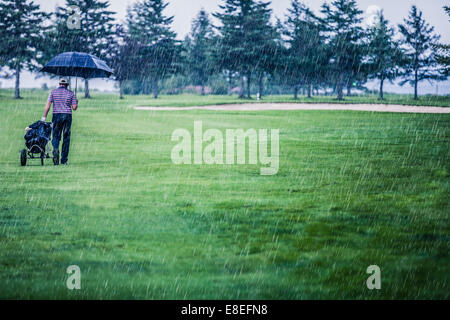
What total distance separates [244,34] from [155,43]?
1501 cm

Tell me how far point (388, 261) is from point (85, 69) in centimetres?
1212

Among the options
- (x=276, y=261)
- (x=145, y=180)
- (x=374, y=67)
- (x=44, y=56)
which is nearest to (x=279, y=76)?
(x=374, y=67)

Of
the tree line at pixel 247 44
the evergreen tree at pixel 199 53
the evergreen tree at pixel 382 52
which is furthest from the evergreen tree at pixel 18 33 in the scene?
the evergreen tree at pixel 382 52

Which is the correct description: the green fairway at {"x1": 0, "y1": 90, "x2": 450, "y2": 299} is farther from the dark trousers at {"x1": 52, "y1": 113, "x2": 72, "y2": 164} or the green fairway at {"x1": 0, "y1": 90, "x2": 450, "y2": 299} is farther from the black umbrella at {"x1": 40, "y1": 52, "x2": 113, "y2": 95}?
the black umbrella at {"x1": 40, "y1": 52, "x2": 113, "y2": 95}

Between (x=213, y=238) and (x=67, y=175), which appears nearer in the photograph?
(x=213, y=238)

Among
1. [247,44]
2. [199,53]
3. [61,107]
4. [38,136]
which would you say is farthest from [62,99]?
[199,53]

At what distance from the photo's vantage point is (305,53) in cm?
7156

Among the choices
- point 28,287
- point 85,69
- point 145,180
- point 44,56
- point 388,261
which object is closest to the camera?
point 28,287

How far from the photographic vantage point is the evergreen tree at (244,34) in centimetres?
6381

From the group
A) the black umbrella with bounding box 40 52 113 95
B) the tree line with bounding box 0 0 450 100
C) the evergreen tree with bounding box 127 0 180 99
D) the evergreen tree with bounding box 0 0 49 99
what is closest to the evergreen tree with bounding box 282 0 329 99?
the tree line with bounding box 0 0 450 100

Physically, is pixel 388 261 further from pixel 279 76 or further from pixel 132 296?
pixel 279 76

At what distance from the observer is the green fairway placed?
16.9 feet

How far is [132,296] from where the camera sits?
15.9 feet

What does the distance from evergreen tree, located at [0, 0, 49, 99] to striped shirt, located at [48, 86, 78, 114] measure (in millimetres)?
49470
